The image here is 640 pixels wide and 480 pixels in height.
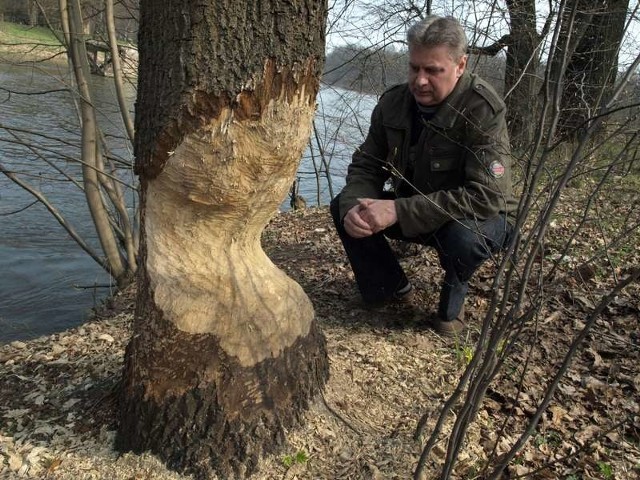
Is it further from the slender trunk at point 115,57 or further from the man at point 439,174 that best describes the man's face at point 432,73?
the slender trunk at point 115,57

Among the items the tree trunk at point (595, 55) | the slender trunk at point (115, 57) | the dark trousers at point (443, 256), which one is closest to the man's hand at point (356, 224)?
the dark trousers at point (443, 256)

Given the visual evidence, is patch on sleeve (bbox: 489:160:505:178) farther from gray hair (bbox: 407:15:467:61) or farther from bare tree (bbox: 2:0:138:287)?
bare tree (bbox: 2:0:138:287)

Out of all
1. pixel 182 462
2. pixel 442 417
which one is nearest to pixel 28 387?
pixel 182 462

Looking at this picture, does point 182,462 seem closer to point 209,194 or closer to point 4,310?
point 209,194

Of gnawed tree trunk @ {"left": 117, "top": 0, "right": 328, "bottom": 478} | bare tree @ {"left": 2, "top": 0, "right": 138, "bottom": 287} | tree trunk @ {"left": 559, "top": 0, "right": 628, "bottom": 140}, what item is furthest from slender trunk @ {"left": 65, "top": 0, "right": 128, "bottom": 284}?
tree trunk @ {"left": 559, "top": 0, "right": 628, "bottom": 140}

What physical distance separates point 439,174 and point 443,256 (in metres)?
0.42

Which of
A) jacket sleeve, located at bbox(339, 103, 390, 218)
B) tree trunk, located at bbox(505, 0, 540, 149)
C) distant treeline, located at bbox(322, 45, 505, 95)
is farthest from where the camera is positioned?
distant treeline, located at bbox(322, 45, 505, 95)

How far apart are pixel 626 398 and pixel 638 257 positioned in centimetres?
196

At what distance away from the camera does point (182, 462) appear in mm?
1865

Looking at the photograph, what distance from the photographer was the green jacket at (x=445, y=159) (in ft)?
8.54

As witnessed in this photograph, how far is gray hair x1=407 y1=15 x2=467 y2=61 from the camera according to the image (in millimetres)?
2570

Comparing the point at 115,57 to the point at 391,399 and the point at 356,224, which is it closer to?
the point at 356,224

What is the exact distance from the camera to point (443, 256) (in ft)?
9.16

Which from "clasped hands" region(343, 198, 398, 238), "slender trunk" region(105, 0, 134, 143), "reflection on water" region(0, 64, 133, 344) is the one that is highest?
"slender trunk" region(105, 0, 134, 143)
